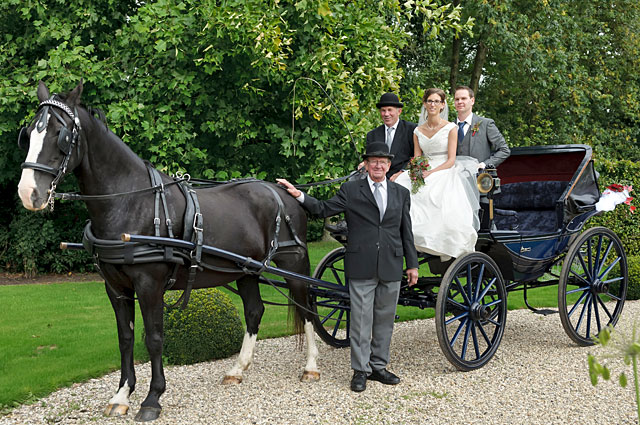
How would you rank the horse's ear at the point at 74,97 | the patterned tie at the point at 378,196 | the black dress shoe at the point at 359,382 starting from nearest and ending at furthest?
the horse's ear at the point at 74,97, the black dress shoe at the point at 359,382, the patterned tie at the point at 378,196

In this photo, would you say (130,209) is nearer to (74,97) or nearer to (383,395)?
(74,97)

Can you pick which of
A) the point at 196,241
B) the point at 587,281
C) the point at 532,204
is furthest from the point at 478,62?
the point at 196,241

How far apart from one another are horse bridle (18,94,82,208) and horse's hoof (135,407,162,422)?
5.30ft

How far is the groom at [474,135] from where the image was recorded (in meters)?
6.23

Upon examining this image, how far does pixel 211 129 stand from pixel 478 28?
10058 millimetres

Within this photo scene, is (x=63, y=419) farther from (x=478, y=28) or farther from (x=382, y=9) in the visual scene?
(x=478, y=28)

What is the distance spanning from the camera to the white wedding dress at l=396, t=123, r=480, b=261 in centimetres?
551

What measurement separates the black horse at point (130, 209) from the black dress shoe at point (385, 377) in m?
1.11

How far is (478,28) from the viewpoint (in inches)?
642

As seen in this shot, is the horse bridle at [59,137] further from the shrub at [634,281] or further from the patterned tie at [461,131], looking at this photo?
the shrub at [634,281]

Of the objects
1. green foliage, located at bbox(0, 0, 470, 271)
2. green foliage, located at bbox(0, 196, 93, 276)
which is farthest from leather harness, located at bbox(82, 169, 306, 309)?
green foliage, located at bbox(0, 196, 93, 276)

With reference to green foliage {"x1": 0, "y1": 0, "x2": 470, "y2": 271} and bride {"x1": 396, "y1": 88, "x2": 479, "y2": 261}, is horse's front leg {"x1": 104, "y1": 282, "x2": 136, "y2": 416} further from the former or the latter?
green foliage {"x1": 0, "y1": 0, "x2": 470, "y2": 271}

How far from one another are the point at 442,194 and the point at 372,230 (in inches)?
31.0

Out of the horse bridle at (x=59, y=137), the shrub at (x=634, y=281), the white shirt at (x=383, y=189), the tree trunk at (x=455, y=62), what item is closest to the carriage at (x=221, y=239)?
the horse bridle at (x=59, y=137)
